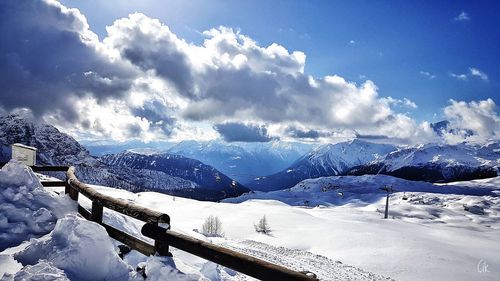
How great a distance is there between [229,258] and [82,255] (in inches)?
109

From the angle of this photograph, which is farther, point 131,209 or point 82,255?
point 131,209

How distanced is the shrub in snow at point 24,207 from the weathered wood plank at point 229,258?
13.3 feet

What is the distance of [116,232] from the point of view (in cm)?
744

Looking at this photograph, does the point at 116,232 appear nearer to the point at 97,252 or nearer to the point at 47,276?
the point at 97,252

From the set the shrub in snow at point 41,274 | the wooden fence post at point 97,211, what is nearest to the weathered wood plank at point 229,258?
the shrub in snow at point 41,274

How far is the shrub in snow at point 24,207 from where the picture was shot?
8141mm

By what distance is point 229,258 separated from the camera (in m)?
4.86

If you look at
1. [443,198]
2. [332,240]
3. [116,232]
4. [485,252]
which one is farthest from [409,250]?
[443,198]

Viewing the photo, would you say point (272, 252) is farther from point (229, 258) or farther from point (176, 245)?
point (229, 258)

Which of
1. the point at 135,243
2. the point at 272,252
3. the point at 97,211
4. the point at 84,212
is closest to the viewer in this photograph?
the point at 135,243

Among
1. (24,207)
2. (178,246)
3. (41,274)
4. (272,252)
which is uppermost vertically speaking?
(178,246)

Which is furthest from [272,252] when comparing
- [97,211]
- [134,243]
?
[134,243]

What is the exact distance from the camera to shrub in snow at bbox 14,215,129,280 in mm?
5773

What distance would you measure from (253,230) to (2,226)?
52.5 metres
